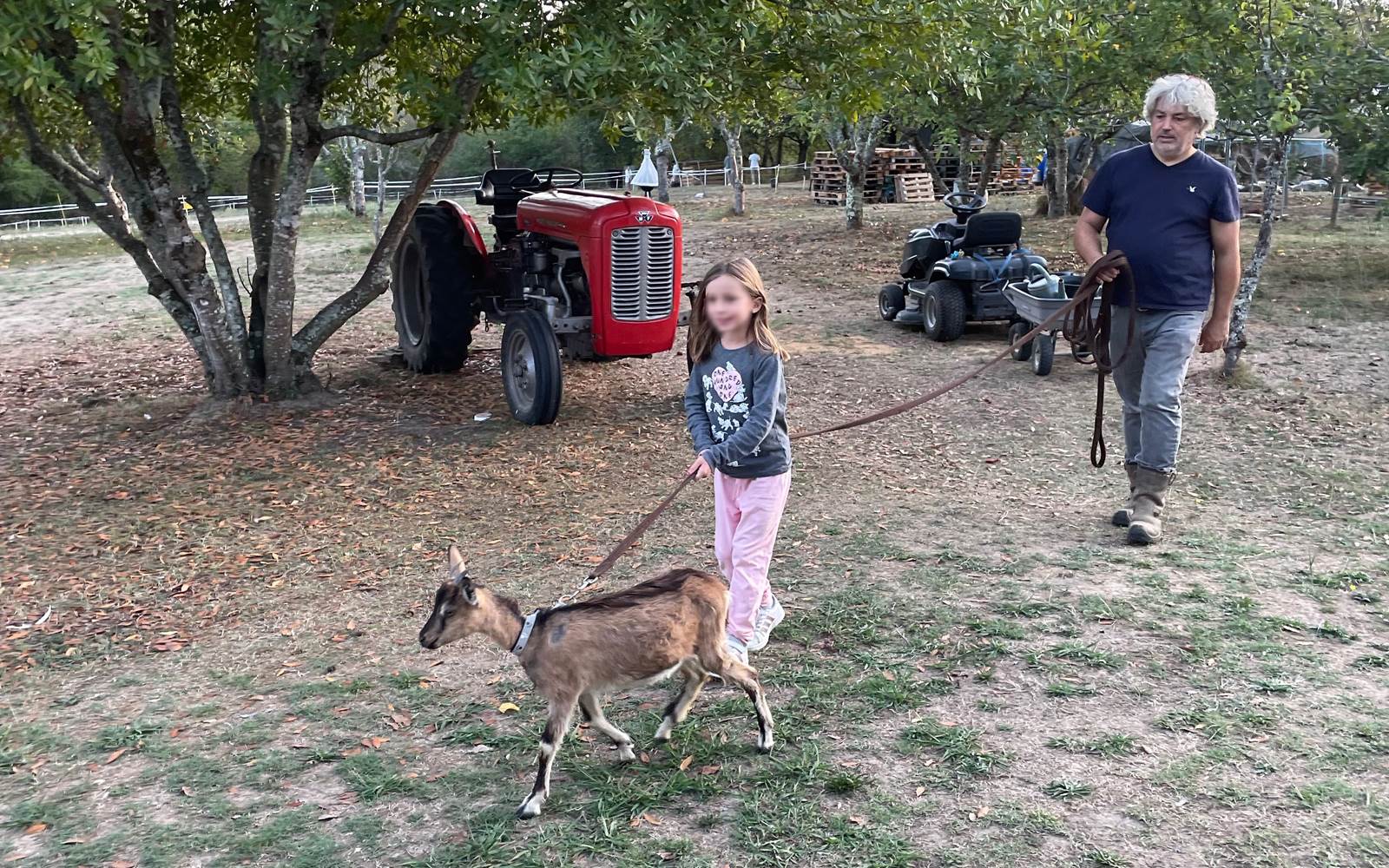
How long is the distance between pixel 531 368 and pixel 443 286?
1.71 metres

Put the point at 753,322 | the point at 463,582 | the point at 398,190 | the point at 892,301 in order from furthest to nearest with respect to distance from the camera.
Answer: the point at 398,190
the point at 892,301
the point at 753,322
the point at 463,582

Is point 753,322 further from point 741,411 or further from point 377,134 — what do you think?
point 377,134

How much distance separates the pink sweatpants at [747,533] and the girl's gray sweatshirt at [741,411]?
57 mm

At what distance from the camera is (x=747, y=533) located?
4.19 m

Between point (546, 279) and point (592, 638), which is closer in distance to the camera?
point (592, 638)

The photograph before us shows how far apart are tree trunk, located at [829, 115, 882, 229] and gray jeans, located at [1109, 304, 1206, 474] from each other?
14.6 metres

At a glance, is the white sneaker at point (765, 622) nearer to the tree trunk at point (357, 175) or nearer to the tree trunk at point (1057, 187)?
the tree trunk at point (1057, 187)

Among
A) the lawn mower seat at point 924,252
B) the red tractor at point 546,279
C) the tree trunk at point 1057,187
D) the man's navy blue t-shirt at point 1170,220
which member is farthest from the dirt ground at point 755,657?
the tree trunk at point 1057,187

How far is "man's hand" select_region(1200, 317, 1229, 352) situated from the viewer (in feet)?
18.1

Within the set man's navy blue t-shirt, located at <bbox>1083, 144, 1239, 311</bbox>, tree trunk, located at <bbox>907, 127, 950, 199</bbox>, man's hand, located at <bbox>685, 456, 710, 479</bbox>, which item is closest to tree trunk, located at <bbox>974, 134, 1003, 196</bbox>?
tree trunk, located at <bbox>907, 127, 950, 199</bbox>

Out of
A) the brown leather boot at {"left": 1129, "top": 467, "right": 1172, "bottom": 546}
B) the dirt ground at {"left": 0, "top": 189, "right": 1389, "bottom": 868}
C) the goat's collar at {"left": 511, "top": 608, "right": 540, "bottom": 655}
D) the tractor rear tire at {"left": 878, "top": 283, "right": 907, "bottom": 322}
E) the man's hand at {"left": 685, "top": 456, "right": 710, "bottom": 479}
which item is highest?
the man's hand at {"left": 685, "top": 456, "right": 710, "bottom": 479}

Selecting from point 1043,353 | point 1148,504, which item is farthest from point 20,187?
point 1148,504

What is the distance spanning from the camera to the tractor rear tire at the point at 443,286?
988 centimetres

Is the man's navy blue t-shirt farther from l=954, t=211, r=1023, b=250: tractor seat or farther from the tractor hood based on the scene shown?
l=954, t=211, r=1023, b=250: tractor seat
